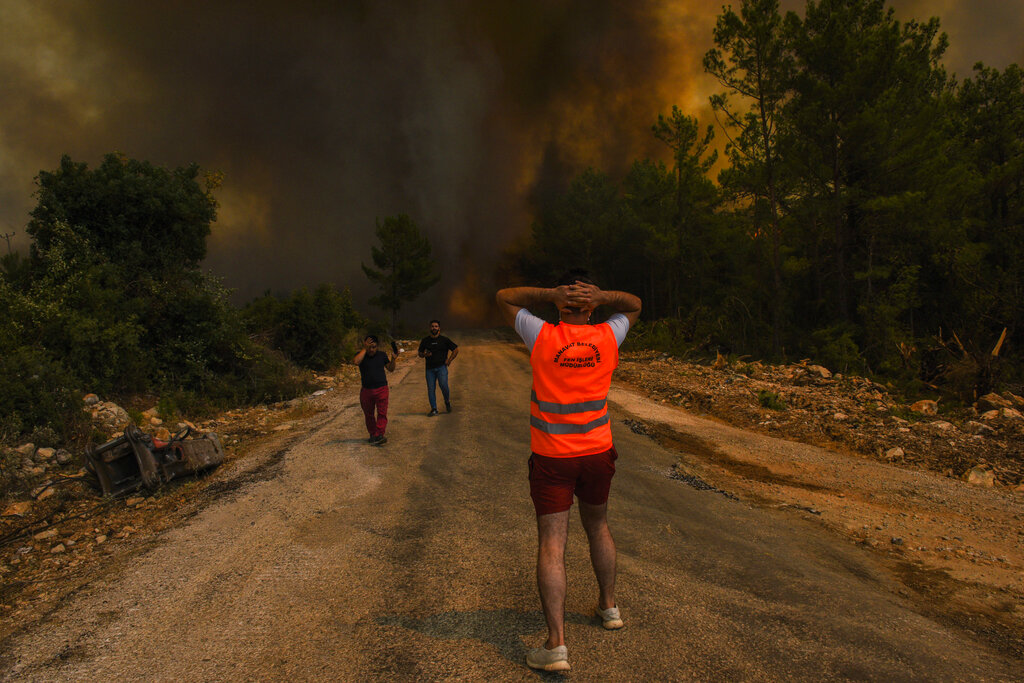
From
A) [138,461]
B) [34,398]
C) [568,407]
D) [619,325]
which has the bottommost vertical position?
[138,461]

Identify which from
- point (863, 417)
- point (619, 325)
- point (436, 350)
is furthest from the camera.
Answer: point (436, 350)

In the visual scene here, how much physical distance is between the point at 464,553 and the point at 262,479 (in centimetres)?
362

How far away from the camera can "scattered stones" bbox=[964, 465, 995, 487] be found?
6.12m

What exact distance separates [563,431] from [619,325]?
768 mm

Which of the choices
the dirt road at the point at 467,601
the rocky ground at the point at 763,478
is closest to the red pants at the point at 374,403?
the rocky ground at the point at 763,478

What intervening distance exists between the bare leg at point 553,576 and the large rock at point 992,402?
10957 mm

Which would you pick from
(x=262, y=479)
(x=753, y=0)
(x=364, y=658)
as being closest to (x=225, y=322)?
(x=262, y=479)

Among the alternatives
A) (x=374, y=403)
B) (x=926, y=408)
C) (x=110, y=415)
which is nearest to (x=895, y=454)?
(x=926, y=408)

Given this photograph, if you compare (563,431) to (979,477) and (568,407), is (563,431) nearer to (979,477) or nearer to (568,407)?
(568,407)

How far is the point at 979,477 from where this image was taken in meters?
6.23

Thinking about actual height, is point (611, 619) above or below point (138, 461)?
below

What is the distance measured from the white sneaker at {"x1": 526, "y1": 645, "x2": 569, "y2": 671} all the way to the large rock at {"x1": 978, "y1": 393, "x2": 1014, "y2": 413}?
36.1ft

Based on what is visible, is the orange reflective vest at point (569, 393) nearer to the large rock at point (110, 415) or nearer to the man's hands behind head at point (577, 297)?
the man's hands behind head at point (577, 297)

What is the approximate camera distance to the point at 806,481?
20.3 ft
